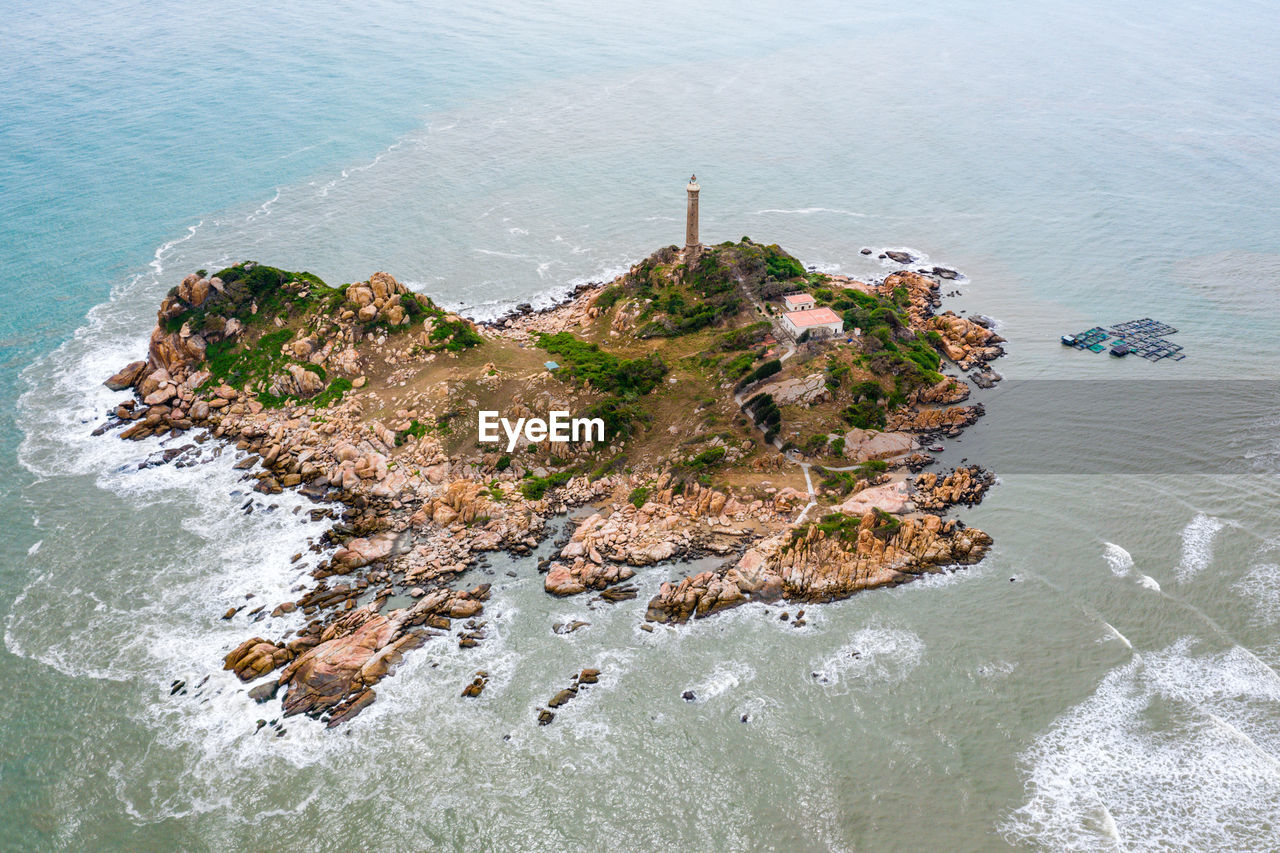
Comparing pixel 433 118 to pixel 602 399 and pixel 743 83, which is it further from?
pixel 602 399

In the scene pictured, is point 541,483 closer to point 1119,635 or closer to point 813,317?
point 813,317

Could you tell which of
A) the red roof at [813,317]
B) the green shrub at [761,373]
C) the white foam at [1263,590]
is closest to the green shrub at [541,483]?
the green shrub at [761,373]

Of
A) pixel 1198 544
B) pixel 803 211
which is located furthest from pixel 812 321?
pixel 803 211

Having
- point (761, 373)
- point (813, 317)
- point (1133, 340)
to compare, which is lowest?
point (761, 373)

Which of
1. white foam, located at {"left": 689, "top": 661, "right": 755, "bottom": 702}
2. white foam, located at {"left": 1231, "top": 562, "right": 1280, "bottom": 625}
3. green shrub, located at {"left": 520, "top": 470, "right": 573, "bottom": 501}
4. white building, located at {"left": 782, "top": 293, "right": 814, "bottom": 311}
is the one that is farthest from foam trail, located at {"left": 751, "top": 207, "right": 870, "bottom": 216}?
white foam, located at {"left": 689, "top": 661, "right": 755, "bottom": 702}

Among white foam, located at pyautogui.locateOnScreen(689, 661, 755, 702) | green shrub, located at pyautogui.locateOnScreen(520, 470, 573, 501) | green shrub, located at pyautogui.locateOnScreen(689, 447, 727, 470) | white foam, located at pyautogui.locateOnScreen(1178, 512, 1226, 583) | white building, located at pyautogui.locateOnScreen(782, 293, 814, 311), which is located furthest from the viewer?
white building, located at pyautogui.locateOnScreen(782, 293, 814, 311)

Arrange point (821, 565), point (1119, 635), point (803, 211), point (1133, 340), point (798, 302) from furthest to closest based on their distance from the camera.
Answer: point (803, 211)
point (1133, 340)
point (798, 302)
point (821, 565)
point (1119, 635)

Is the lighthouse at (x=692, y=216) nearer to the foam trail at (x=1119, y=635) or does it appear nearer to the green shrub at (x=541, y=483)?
the green shrub at (x=541, y=483)

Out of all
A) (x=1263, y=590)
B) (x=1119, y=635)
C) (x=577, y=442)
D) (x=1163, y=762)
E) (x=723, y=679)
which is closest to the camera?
(x=1163, y=762)

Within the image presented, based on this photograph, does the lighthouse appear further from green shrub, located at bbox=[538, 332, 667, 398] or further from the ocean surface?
the ocean surface
